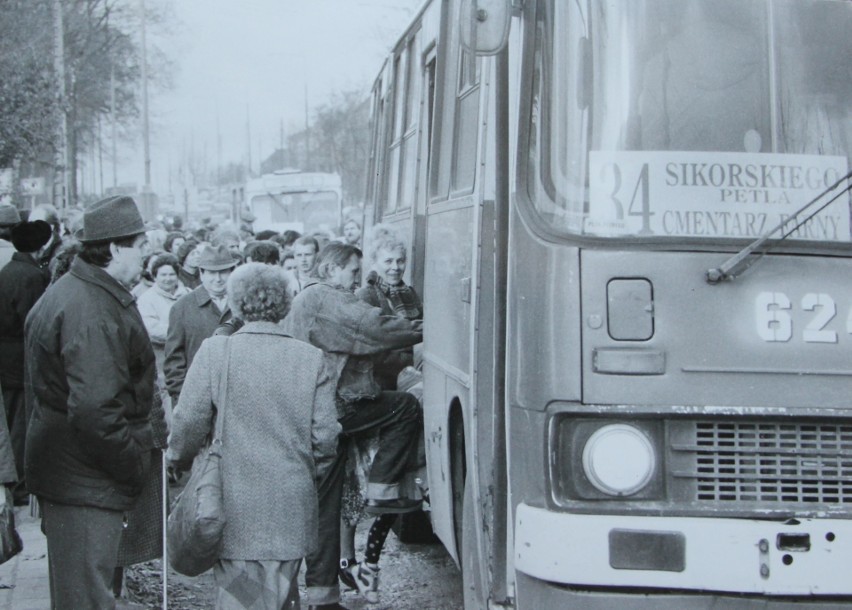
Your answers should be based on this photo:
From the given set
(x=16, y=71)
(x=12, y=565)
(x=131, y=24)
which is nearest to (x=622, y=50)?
(x=12, y=565)

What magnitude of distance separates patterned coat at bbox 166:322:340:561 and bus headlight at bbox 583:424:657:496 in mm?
1559

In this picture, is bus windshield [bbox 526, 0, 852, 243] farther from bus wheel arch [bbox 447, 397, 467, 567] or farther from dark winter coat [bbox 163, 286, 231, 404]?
dark winter coat [bbox 163, 286, 231, 404]

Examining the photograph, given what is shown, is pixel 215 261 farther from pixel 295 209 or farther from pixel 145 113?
pixel 145 113

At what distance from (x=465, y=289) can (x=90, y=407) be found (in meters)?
1.58

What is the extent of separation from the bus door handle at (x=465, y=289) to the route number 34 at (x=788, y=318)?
1.28 meters

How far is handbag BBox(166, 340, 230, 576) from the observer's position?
17.0 feet

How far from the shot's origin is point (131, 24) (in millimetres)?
50531

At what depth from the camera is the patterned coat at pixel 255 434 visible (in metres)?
5.34

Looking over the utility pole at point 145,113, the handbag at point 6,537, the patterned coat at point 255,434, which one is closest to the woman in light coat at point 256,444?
the patterned coat at point 255,434

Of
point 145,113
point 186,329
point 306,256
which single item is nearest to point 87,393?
point 186,329

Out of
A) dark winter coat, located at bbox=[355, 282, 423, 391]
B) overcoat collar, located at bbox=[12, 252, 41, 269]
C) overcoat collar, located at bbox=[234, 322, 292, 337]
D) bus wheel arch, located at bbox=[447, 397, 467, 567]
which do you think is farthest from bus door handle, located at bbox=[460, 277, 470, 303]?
overcoat collar, located at bbox=[12, 252, 41, 269]

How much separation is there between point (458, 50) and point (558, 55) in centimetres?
175

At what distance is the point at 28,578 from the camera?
25.0 ft

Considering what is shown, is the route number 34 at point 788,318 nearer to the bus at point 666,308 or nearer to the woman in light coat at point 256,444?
the bus at point 666,308
